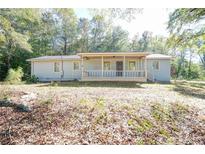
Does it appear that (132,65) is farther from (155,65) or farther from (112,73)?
(112,73)

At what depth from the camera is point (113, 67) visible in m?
19.6

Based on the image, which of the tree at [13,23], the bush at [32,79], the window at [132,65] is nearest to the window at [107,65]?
the window at [132,65]

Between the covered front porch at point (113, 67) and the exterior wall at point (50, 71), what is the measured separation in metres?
1.14

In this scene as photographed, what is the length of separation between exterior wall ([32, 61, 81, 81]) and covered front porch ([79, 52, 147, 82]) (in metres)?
1.14

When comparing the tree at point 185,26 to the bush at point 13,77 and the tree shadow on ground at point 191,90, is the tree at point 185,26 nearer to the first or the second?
the tree shadow on ground at point 191,90

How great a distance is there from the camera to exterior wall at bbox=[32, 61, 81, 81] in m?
19.4

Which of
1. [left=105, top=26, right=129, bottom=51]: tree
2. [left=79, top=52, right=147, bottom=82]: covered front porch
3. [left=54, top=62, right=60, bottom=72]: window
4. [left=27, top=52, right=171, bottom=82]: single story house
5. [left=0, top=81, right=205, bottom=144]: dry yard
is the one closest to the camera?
[left=0, top=81, right=205, bottom=144]: dry yard

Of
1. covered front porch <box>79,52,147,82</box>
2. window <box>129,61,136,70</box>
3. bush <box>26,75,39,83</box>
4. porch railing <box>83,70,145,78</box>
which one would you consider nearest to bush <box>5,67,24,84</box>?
bush <box>26,75,39,83</box>

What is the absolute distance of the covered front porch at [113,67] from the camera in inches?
671

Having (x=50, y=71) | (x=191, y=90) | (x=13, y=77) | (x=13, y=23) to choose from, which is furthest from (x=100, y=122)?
(x=50, y=71)

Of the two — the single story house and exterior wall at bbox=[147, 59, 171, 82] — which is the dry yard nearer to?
the single story house

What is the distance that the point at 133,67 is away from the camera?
19.3 metres
